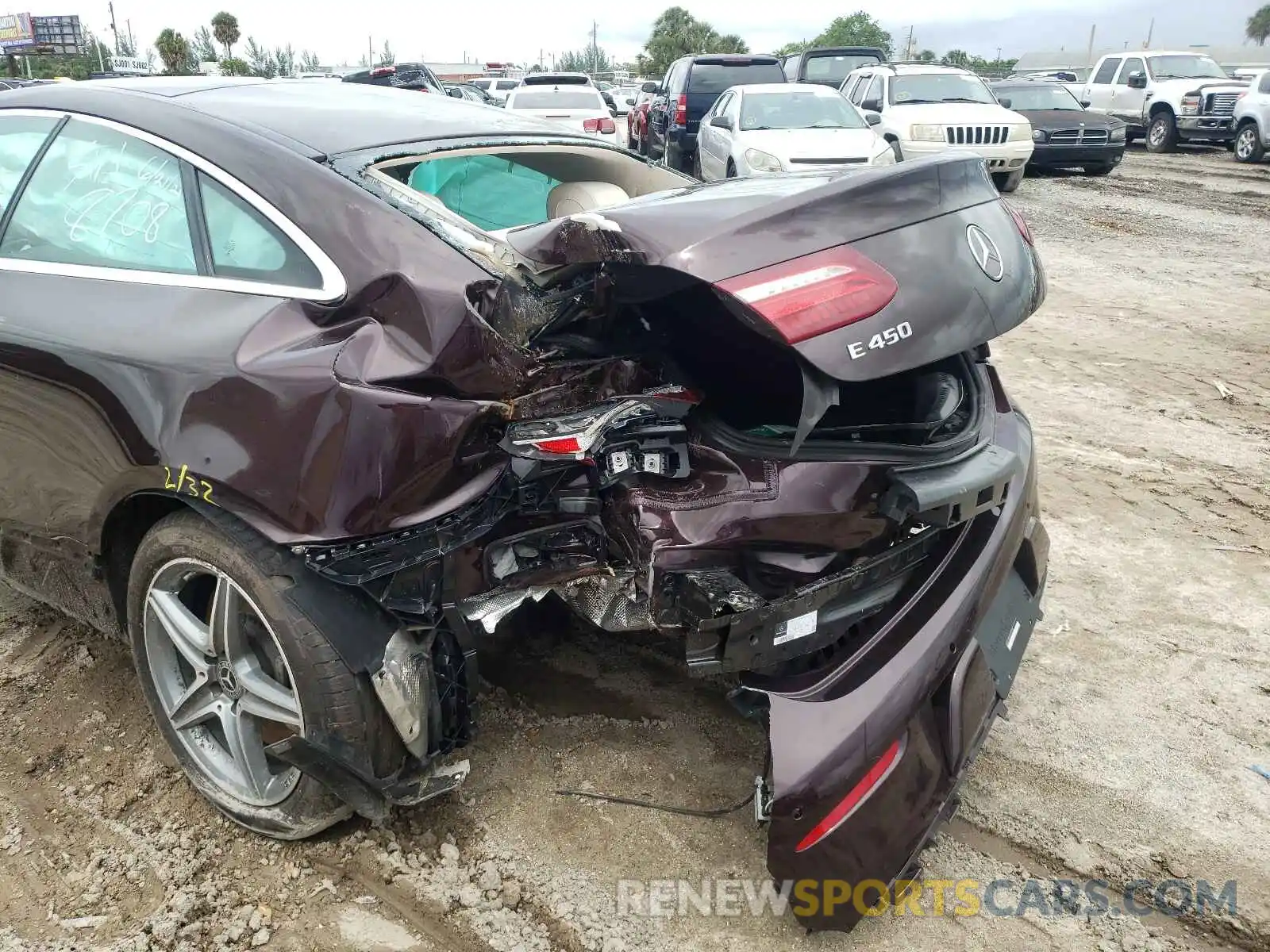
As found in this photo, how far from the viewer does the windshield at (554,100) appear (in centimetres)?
1521

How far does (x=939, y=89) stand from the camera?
44.1 ft

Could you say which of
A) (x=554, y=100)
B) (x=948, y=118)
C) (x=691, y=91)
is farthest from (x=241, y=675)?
(x=691, y=91)

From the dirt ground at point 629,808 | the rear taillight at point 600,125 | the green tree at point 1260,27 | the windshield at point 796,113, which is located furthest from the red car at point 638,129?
the green tree at point 1260,27

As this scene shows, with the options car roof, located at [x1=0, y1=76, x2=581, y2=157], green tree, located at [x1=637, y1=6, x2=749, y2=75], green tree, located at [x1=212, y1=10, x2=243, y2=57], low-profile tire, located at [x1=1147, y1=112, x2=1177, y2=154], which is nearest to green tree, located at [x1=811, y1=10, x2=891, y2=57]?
green tree, located at [x1=637, y1=6, x2=749, y2=75]

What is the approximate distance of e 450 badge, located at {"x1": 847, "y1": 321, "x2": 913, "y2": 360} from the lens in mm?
1772

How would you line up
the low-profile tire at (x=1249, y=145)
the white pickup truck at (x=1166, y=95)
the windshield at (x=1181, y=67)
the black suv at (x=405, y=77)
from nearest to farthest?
the low-profile tire at (x=1249, y=145) < the white pickup truck at (x=1166, y=95) < the windshield at (x=1181, y=67) < the black suv at (x=405, y=77)

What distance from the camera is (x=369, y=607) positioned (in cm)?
210

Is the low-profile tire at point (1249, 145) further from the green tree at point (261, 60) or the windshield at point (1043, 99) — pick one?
the green tree at point (261, 60)

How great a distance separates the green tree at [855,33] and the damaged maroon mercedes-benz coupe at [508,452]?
6872 centimetres

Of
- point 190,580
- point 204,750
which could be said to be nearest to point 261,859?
point 204,750

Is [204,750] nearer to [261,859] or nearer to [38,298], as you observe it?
[261,859]

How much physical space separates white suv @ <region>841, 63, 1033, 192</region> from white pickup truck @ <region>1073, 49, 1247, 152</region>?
21.3 ft

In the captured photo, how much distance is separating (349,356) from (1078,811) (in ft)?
6.93

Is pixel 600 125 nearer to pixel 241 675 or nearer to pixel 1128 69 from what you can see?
pixel 1128 69
